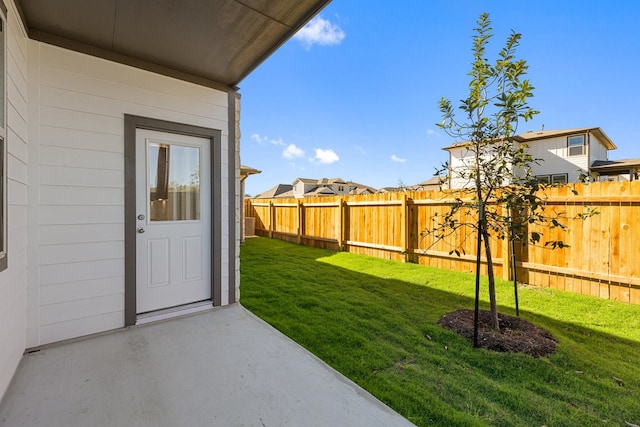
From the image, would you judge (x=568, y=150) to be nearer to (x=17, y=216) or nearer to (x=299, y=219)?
(x=299, y=219)

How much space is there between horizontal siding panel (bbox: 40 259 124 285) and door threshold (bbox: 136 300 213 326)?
0.53 m

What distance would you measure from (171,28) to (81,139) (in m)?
1.29

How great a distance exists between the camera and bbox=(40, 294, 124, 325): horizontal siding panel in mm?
2408

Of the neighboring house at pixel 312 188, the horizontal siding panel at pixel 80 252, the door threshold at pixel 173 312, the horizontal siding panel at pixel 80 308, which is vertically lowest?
the door threshold at pixel 173 312

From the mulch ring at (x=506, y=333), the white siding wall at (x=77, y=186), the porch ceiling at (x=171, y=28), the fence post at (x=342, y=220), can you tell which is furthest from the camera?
the fence post at (x=342, y=220)

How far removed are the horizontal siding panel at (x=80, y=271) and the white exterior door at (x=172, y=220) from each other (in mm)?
205

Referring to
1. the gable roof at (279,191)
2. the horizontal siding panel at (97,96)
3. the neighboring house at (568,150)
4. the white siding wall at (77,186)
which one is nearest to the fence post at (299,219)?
the horizontal siding panel at (97,96)

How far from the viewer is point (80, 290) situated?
2.54 meters

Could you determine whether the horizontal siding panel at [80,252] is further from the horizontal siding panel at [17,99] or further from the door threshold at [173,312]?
the horizontal siding panel at [17,99]

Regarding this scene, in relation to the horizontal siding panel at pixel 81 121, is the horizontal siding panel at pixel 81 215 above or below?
below

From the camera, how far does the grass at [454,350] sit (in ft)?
5.82

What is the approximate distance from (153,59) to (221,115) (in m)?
0.83

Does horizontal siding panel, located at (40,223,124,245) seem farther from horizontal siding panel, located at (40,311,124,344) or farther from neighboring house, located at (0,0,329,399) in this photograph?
horizontal siding panel, located at (40,311,124,344)

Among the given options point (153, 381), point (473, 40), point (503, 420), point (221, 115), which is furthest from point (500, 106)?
point (153, 381)
